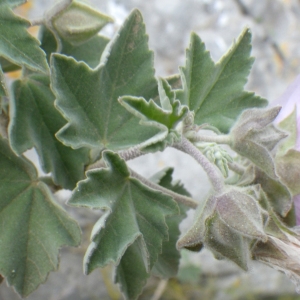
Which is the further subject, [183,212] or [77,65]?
[183,212]

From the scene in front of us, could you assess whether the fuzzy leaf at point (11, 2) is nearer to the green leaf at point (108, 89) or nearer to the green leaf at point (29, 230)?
the green leaf at point (108, 89)

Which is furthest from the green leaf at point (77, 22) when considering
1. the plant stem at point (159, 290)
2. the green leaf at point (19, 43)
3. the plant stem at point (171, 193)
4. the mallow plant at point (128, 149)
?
the plant stem at point (159, 290)

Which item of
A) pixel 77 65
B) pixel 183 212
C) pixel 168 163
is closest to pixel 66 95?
pixel 77 65

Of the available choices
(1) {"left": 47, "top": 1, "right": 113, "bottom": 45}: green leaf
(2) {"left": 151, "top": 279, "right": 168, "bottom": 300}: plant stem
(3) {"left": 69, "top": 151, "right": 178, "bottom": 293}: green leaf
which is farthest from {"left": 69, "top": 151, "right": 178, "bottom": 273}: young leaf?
(2) {"left": 151, "top": 279, "right": 168, "bottom": 300}: plant stem

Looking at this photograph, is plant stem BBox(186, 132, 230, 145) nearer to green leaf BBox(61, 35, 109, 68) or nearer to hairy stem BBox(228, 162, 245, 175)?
hairy stem BBox(228, 162, 245, 175)

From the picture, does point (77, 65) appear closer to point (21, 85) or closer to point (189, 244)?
point (21, 85)

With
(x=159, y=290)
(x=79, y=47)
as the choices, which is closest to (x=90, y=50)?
(x=79, y=47)
